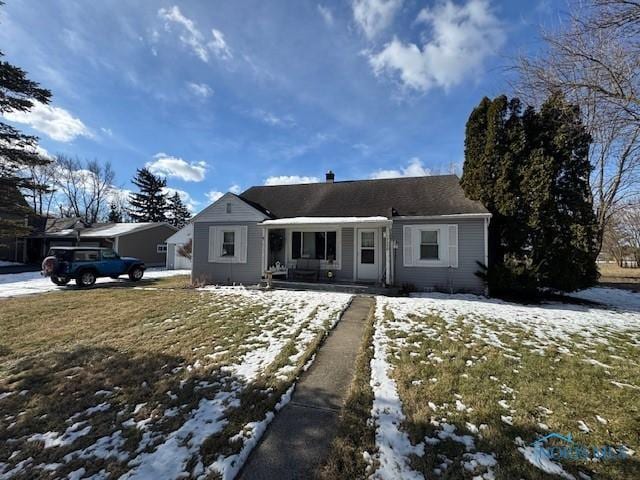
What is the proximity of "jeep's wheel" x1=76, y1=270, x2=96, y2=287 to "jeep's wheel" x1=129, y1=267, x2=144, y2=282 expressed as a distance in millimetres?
1712

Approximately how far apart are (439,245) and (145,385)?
9952 millimetres

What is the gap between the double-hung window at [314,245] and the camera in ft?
40.1

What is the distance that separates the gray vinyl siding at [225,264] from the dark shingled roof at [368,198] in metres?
1.56

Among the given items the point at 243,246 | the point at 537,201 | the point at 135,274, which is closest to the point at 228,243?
the point at 243,246

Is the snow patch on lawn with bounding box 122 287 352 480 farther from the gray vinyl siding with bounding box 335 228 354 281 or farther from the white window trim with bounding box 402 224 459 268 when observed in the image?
the white window trim with bounding box 402 224 459 268

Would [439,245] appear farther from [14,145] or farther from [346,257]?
[14,145]

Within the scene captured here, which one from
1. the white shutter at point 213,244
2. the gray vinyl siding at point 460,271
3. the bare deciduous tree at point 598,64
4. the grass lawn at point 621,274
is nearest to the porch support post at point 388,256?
the gray vinyl siding at point 460,271

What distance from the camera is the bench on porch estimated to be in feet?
38.8

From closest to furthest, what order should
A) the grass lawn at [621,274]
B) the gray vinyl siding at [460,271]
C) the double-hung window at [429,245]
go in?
the gray vinyl siding at [460,271] < the double-hung window at [429,245] < the grass lawn at [621,274]

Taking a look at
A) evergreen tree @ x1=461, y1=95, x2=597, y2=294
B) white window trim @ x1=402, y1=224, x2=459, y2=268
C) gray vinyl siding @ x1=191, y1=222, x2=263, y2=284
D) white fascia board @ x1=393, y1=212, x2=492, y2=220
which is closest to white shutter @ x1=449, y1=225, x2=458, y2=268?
white window trim @ x1=402, y1=224, x2=459, y2=268

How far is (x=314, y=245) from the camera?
12.5 meters

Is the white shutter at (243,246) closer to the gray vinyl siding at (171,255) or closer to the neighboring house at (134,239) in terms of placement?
the gray vinyl siding at (171,255)

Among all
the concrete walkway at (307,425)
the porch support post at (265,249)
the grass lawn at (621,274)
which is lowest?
the concrete walkway at (307,425)

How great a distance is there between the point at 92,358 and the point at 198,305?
3.59 metres
